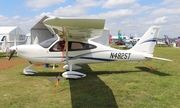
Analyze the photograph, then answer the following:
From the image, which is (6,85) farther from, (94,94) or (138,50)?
(138,50)

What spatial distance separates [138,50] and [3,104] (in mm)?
6159

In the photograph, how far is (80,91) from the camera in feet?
18.0

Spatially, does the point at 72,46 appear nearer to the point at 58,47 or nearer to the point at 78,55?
the point at 78,55

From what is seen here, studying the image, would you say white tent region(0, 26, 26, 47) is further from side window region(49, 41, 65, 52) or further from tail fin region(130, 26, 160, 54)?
tail fin region(130, 26, 160, 54)

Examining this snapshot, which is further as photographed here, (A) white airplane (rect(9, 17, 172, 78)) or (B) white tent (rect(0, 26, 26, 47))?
(B) white tent (rect(0, 26, 26, 47))

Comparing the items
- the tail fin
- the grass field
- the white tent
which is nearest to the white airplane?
the tail fin

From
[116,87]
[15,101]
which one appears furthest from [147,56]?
[15,101]

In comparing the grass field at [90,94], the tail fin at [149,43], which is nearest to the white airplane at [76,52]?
the tail fin at [149,43]

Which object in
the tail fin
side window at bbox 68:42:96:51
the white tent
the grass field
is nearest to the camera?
the grass field

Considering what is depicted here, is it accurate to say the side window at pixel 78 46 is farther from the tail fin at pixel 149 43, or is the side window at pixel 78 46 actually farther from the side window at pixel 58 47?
the tail fin at pixel 149 43

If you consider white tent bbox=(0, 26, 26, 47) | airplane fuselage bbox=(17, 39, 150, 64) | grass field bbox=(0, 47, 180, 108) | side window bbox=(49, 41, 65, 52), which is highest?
white tent bbox=(0, 26, 26, 47)

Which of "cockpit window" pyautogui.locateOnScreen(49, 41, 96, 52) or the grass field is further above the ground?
"cockpit window" pyautogui.locateOnScreen(49, 41, 96, 52)

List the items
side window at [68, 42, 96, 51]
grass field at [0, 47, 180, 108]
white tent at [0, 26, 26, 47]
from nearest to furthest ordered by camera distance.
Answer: grass field at [0, 47, 180, 108] → side window at [68, 42, 96, 51] → white tent at [0, 26, 26, 47]

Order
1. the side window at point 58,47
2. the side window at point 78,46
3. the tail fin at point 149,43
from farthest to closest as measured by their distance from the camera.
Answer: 1. the tail fin at point 149,43
2. the side window at point 78,46
3. the side window at point 58,47
